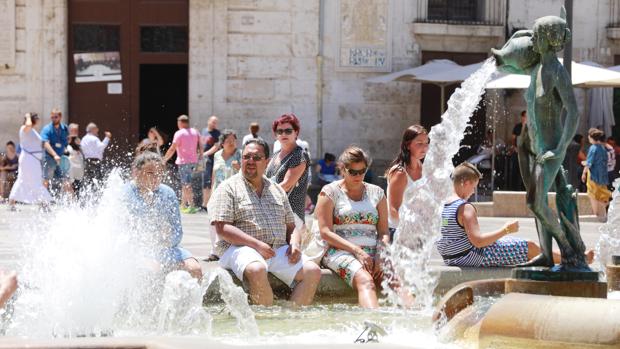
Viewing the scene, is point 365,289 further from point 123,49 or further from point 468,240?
point 123,49

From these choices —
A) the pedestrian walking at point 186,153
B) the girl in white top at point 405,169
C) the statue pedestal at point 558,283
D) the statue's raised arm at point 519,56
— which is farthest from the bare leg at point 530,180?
the pedestrian walking at point 186,153

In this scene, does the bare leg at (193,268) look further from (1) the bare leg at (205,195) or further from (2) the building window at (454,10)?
(2) the building window at (454,10)

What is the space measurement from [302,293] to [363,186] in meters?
1.01

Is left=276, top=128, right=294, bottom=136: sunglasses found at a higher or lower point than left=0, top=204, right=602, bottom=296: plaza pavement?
higher

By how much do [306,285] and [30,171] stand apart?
475 inches

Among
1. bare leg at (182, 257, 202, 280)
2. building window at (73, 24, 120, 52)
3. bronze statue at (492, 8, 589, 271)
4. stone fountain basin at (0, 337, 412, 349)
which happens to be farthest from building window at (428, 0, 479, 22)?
stone fountain basin at (0, 337, 412, 349)

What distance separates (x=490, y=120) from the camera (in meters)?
25.3

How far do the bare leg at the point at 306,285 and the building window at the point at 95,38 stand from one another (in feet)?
51.9

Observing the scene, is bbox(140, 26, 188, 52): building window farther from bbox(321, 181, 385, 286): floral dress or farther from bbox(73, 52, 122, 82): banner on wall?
bbox(321, 181, 385, 286): floral dress

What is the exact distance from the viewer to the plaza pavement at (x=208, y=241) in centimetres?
956

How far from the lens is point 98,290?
777 cm

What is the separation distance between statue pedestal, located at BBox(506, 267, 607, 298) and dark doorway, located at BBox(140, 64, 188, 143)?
17713 millimetres

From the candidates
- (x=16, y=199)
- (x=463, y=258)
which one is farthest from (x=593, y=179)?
(x=463, y=258)

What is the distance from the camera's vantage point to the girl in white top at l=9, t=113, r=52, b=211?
2019cm
